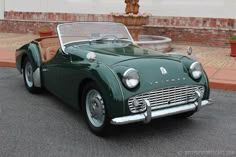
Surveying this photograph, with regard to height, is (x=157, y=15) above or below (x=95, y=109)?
above

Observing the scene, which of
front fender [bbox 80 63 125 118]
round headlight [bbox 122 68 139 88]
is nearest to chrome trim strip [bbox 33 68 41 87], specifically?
front fender [bbox 80 63 125 118]

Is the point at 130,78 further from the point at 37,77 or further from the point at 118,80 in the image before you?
the point at 37,77

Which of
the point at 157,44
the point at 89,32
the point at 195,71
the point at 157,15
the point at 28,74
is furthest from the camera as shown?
the point at 157,15

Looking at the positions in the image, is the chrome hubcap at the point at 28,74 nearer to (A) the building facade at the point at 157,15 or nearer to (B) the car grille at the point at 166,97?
(B) the car grille at the point at 166,97

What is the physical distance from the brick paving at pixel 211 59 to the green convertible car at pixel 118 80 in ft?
7.56

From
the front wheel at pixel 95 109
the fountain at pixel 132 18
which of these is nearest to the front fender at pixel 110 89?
the front wheel at pixel 95 109

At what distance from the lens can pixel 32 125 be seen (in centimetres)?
455

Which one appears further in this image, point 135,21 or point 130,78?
point 135,21

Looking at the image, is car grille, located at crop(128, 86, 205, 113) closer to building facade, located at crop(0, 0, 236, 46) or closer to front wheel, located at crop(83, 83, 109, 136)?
front wheel, located at crop(83, 83, 109, 136)

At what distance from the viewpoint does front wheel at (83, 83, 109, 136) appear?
4046 millimetres

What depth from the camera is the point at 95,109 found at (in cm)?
420

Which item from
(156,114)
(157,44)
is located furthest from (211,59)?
(156,114)

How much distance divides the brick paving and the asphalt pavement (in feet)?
4.41

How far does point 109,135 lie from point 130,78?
2.41 ft
